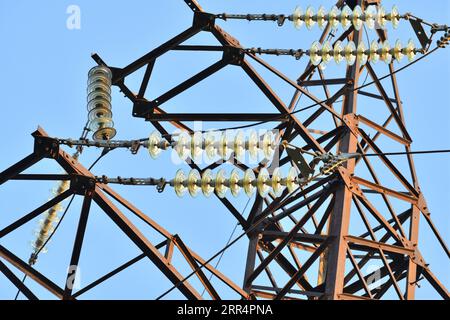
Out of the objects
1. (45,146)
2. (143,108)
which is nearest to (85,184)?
(45,146)

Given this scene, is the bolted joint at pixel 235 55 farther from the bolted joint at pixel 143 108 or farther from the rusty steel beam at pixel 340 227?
the rusty steel beam at pixel 340 227

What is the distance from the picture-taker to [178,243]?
1057 inches

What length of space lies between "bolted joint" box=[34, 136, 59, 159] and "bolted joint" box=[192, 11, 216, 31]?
5.42 metres

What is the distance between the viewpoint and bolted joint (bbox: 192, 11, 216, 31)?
29406mm

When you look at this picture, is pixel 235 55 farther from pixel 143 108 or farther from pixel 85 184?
pixel 85 184

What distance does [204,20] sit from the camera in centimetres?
2944

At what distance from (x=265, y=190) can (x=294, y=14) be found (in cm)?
593

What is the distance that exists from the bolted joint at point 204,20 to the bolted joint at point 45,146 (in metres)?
5.42

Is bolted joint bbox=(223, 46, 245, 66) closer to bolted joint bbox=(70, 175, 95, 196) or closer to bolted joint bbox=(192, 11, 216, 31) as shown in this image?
bolted joint bbox=(192, 11, 216, 31)

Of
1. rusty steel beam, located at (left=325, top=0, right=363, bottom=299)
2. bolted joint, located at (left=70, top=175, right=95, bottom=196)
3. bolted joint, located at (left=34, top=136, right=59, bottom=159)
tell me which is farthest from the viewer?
rusty steel beam, located at (left=325, top=0, right=363, bottom=299)

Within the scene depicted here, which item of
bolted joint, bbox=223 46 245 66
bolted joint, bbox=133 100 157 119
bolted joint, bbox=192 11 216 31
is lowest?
bolted joint, bbox=133 100 157 119

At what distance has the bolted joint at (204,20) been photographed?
96.5ft

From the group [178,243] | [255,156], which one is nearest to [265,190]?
[255,156]
